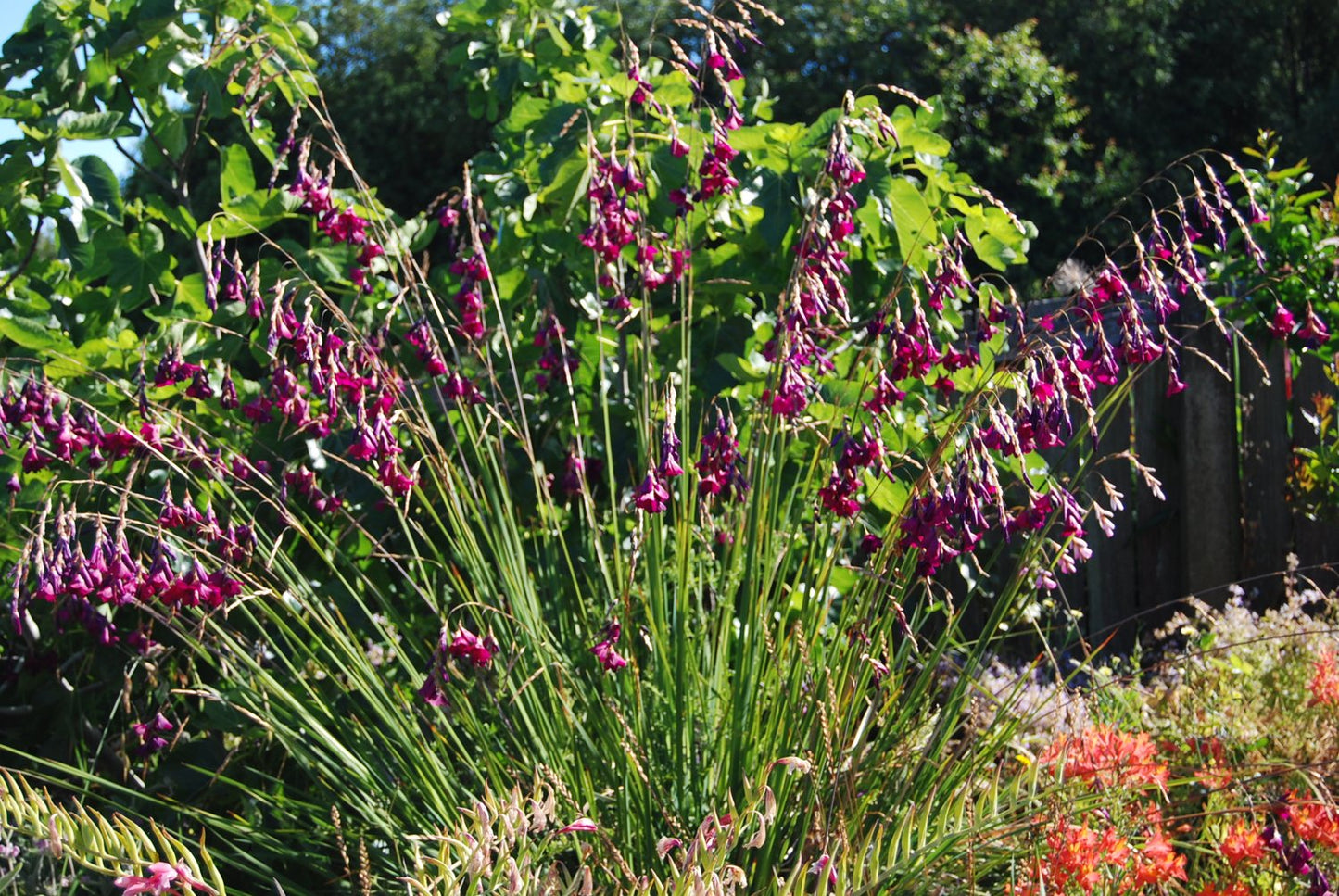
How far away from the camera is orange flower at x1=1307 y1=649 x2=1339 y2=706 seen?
2752mm

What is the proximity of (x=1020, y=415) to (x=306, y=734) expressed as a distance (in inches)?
58.5

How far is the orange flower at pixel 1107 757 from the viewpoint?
7.49ft

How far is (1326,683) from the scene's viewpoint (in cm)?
276

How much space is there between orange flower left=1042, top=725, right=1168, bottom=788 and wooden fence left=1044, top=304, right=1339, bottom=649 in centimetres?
210

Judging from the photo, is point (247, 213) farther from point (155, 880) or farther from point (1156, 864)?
point (1156, 864)

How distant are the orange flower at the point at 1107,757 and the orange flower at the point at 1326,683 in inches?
20.6

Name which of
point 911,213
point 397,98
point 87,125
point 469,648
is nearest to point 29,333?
point 87,125

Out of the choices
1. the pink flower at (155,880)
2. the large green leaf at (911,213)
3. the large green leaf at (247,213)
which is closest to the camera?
the pink flower at (155,880)

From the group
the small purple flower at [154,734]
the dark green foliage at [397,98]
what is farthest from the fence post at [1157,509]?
the dark green foliage at [397,98]

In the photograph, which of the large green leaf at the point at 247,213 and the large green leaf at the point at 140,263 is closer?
the large green leaf at the point at 247,213

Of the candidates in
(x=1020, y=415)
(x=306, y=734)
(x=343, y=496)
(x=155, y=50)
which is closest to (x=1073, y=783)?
(x=1020, y=415)

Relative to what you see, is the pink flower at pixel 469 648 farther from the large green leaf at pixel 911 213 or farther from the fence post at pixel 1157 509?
the fence post at pixel 1157 509

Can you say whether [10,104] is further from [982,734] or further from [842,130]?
[982,734]

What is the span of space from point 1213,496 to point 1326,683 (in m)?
2.01
